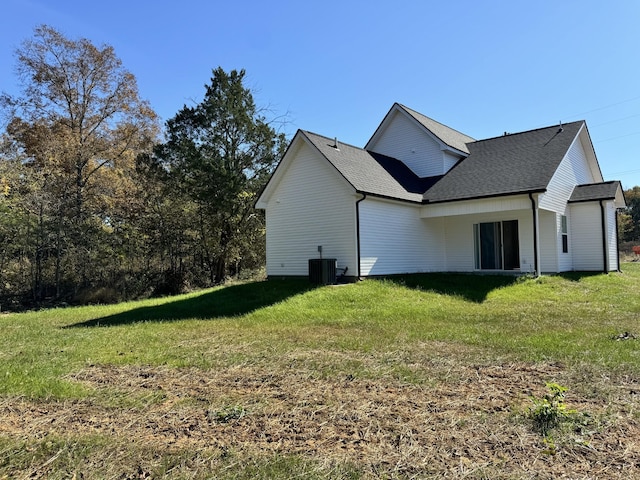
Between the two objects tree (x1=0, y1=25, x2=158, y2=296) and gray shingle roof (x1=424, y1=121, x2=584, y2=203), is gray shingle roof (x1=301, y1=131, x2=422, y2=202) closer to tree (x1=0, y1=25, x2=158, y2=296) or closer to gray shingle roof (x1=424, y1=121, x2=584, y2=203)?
gray shingle roof (x1=424, y1=121, x2=584, y2=203)

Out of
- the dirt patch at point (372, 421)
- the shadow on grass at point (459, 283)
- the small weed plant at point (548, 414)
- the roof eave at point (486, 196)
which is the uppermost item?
the roof eave at point (486, 196)

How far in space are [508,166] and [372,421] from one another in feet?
47.4

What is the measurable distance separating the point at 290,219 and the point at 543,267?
909 cm

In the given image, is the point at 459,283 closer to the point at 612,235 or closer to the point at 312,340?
the point at 312,340

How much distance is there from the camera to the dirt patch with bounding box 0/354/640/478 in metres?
2.88

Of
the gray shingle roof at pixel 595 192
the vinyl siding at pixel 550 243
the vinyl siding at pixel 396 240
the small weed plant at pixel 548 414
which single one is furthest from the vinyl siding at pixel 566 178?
the small weed plant at pixel 548 414

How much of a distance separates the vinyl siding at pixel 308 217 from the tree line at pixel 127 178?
5.12 metres

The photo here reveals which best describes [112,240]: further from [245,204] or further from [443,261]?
[443,261]

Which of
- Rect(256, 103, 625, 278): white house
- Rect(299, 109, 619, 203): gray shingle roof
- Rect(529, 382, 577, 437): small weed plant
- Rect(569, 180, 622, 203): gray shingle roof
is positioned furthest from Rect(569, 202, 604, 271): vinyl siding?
Rect(529, 382, 577, 437): small weed plant

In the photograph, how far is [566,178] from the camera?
16391 mm

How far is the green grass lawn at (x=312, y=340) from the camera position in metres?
4.12

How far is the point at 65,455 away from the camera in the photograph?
304 centimetres

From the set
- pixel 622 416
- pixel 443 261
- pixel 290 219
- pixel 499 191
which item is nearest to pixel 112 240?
pixel 290 219

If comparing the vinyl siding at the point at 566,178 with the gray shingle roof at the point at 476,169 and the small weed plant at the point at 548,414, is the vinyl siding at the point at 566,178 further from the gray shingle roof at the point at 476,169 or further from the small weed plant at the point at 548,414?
the small weed plant at the point at 548,414
